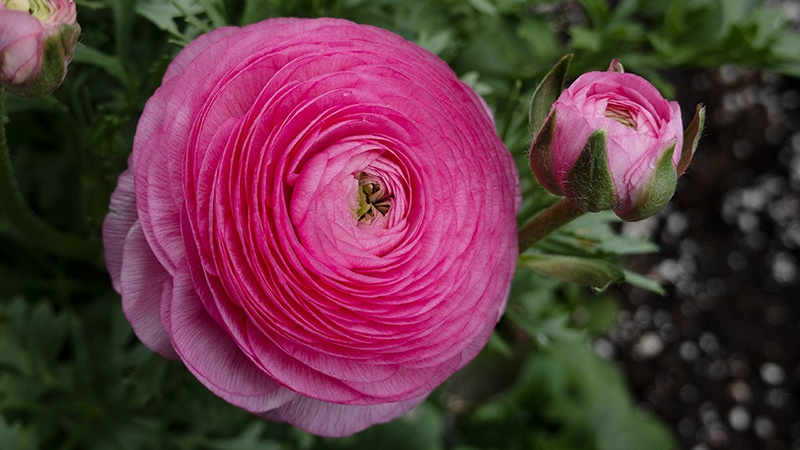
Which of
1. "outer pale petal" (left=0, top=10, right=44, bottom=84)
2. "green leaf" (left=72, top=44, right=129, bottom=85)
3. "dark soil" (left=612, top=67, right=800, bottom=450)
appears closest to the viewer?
"outer pale petal" (left=0, top=10, right=44, bottom=84)

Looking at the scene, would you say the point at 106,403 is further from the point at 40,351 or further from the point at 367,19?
the point at 367,19

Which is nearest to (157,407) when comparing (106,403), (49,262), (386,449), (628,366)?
(106,403)

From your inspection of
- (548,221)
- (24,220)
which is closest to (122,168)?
(24,220)

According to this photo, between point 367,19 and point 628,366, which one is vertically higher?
point 367,19

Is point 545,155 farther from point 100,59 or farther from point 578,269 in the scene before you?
point 100,59

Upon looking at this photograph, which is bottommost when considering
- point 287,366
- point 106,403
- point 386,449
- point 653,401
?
point 653,401

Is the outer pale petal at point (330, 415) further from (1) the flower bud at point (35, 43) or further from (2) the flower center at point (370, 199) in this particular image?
(1) the flower bud at point (35, 43)

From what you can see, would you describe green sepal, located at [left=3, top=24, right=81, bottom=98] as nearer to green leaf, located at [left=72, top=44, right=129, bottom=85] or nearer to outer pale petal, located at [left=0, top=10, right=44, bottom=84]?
outer pale petal, located at [left=0, top=10, right=44, bottom=84]

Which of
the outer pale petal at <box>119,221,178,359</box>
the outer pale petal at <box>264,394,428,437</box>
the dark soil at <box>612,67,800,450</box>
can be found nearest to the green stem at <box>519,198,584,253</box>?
the outer pale petal at <box>264,394,428,437</box>
